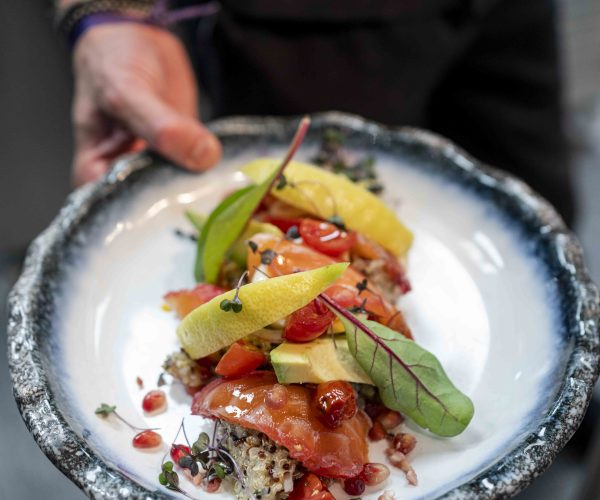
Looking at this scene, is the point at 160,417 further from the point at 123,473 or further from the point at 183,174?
the point at 183,174

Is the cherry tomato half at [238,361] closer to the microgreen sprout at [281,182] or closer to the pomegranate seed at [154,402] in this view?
the pomegranate seed at [154,402]

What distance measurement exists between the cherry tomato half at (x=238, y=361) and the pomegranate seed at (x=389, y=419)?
270 mm

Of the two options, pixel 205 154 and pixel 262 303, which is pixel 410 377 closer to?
pixel 262 303

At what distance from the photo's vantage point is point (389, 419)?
1321 mm

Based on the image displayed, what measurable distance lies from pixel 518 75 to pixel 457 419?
6.23ft

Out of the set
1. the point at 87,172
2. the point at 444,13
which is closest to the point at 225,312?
the point at 87,172

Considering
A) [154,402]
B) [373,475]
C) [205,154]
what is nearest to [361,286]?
[373,475]

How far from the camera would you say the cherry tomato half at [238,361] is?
1.29m

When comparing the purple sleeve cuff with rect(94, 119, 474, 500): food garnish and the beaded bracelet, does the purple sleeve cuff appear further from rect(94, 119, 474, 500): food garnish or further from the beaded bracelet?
rect(94, 119, 474, 500): food garnish

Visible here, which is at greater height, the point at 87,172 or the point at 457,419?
A: the point at 457,419

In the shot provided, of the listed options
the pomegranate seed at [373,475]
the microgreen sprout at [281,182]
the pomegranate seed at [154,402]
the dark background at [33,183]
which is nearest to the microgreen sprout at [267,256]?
the microgreen sprout at [281,182]

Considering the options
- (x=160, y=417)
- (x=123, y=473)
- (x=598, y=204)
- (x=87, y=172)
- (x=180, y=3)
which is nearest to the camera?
(x=123, y=473)

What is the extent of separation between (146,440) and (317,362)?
0.37 meters

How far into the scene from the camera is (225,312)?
4.17 feet
